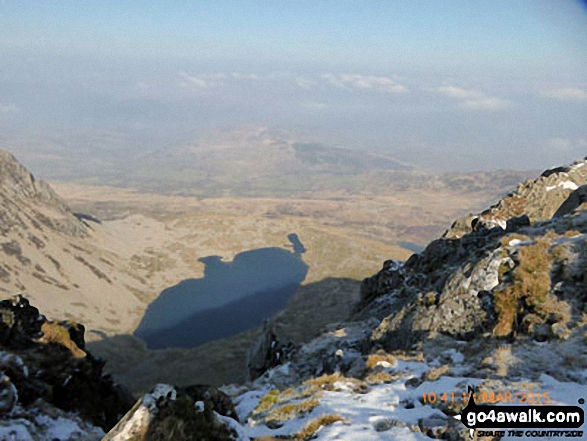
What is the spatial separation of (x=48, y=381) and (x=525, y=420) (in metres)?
25.1

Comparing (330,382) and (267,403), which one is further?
(330,382)

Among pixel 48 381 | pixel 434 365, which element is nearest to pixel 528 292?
pixel 434 365

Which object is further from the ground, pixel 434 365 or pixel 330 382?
pixel 434 365

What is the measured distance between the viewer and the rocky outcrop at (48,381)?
2048 centimetres

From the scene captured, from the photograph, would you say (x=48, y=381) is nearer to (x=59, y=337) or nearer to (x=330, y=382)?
(x=59, y=337)

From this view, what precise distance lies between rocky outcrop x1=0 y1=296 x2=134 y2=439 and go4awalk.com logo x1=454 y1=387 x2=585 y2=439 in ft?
61.6

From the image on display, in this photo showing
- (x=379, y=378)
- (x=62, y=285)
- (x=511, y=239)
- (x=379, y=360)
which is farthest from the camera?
(x=62, y=285)

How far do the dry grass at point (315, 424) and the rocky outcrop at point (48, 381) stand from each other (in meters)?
12.8

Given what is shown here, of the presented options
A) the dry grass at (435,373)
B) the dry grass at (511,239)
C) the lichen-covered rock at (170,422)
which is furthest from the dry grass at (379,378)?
the dry grass at (511,239)

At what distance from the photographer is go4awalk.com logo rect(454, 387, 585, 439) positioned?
489 inches

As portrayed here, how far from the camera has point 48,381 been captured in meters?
24.9

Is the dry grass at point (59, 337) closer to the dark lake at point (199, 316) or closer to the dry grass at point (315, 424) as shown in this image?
→ the dry grass at point (315, 424)

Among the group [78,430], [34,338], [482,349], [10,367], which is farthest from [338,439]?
[34,338]

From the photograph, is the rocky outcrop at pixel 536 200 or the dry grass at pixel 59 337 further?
the rocky outcrop at pixel 536 200
